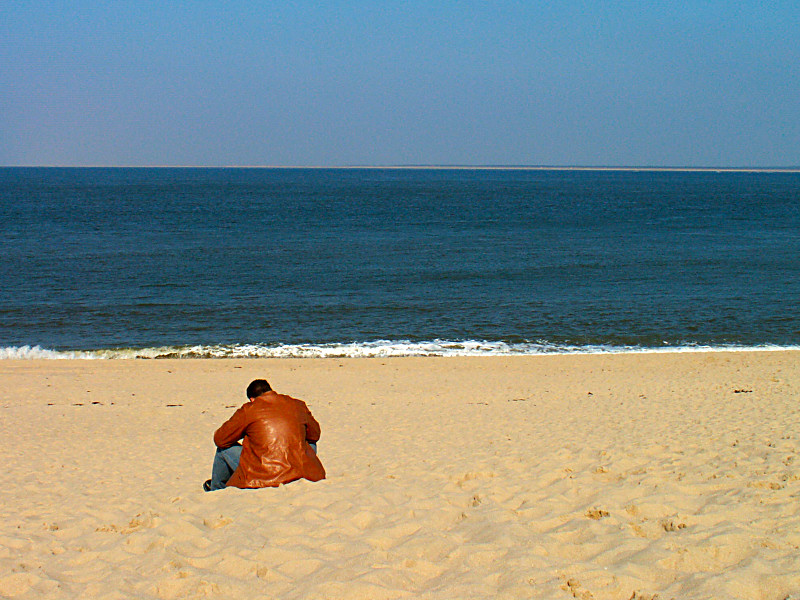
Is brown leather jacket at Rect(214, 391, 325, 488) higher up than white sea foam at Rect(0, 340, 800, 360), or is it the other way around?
brown leather jacket at Rect(214, 391, 325, 488)

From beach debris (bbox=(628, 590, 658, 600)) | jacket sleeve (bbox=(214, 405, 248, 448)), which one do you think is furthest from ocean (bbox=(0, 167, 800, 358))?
beach debris (bbox=(628, 590, 658, 600))

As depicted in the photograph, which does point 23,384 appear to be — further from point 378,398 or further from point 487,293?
point 487,293

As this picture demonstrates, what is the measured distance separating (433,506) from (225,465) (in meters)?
2.04

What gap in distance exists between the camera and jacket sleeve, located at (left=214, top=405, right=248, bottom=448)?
6.58 m

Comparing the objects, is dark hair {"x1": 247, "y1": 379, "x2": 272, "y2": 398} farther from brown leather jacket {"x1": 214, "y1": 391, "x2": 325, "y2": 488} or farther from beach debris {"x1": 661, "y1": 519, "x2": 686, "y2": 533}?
beach debris {"x1": 661, "y1": 519, "x2": 686, "y2": 533}

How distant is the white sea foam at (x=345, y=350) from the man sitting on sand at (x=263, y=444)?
13.1 metres

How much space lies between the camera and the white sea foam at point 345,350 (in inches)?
789

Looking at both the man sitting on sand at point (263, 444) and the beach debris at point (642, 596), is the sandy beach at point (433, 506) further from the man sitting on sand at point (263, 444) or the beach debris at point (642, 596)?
the man sitting on sand at point (263, 444)

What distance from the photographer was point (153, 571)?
4.92 metres

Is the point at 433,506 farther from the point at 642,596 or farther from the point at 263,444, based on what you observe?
the point at 642,596

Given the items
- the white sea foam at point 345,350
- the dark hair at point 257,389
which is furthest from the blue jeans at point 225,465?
the white sea foam at point 345,350

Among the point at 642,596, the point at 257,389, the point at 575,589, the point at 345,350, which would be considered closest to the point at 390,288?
the point at 345,350

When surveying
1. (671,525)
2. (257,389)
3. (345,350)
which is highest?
(257,389)

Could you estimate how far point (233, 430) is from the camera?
6.61 metres
